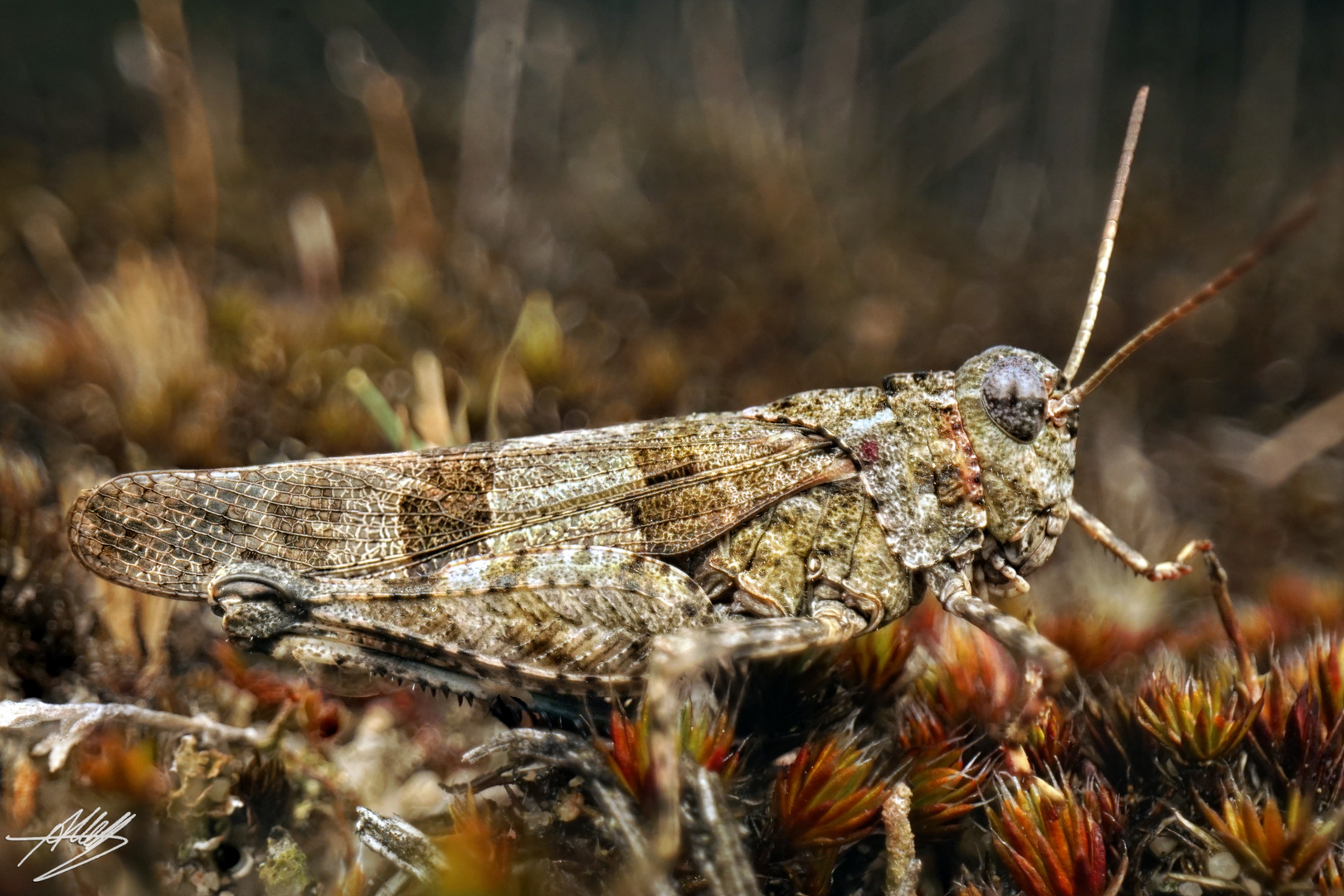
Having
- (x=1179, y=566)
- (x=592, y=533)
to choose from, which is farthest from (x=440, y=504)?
(x=1179, y=566)

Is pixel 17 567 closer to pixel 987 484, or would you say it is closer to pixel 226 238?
pixel 987 484

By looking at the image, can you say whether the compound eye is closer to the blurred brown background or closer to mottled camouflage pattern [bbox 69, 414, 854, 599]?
mottled camouflage pattern [bbox 69, 414, 854, 599]

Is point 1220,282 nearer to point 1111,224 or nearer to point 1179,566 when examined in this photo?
point 1111,224

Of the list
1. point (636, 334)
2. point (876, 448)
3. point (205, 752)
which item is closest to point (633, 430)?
point (876, 448)
